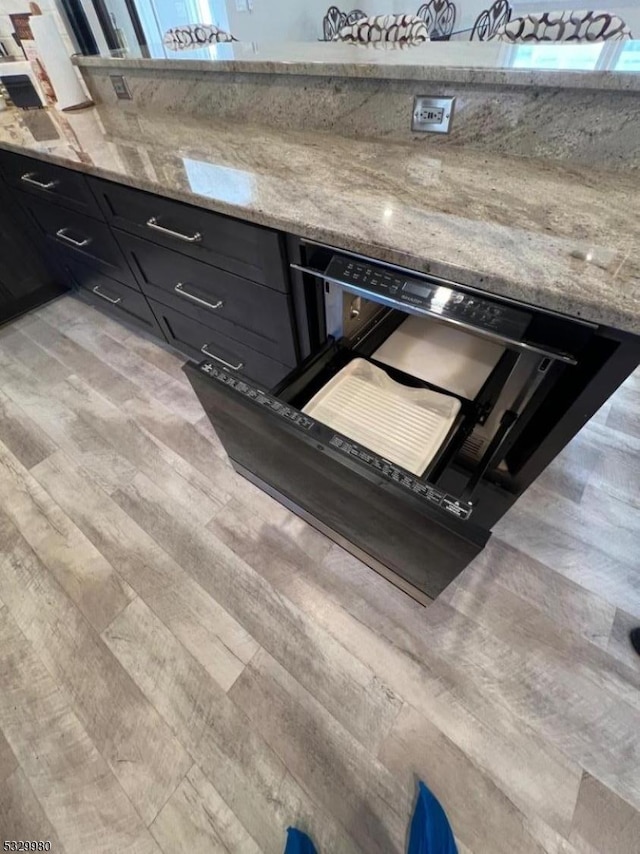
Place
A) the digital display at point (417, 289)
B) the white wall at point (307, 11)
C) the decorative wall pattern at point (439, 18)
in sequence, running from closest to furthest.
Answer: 1. the digital display at point (417, 289)
2. the white wall at point (307, 11)
3. the decorative wall pattern at point (439, 18)

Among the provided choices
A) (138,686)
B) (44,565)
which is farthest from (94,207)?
(138,686)

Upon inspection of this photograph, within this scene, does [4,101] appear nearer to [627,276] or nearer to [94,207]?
[94,207]

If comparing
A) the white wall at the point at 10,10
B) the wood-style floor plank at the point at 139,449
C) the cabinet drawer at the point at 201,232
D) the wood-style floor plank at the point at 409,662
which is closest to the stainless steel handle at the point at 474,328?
the cabinet drawer at the point at 201,232

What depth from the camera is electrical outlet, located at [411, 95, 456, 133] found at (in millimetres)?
952

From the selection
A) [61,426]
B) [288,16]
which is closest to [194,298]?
[61,426]

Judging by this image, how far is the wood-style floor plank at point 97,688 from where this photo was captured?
81cm

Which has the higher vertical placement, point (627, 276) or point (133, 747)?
point (627, 276)

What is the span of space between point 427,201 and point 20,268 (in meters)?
2.08

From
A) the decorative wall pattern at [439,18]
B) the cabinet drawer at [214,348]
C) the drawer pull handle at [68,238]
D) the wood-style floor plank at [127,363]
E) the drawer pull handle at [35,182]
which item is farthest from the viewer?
the decorative wall pattern at [439,18]

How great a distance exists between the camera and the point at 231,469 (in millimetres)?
1312

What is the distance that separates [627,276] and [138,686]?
130 centimetres

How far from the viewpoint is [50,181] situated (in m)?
1.31

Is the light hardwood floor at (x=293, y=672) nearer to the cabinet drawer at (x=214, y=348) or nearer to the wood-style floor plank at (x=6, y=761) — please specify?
the wood-style floor plank at (x=6, y=761)

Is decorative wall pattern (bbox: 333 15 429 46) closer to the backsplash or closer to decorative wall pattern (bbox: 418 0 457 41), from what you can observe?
the backsplash
